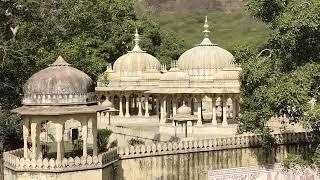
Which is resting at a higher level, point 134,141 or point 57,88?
point 57,88

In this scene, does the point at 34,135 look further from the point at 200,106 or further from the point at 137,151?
the point at 200,106

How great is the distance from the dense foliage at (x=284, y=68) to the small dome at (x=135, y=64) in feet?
59.2

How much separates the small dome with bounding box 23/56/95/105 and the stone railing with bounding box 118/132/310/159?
243 centimetres

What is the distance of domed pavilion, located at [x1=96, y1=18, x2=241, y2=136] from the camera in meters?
29.7

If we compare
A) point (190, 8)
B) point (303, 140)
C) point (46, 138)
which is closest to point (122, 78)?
point (46, 138)

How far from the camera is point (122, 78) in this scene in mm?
37125

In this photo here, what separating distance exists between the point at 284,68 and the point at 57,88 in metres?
6.90

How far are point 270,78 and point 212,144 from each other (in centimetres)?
324

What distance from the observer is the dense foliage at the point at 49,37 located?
25047mm

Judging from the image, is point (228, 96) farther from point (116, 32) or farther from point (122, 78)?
point (116, 32)

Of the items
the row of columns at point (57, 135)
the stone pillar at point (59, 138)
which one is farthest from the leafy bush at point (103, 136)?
the stone pillar at point (59, 138)

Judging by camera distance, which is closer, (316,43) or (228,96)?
(316,43)

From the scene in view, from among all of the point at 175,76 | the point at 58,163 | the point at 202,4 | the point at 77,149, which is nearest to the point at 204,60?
the point at 175,76

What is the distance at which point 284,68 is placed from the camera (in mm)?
18750
